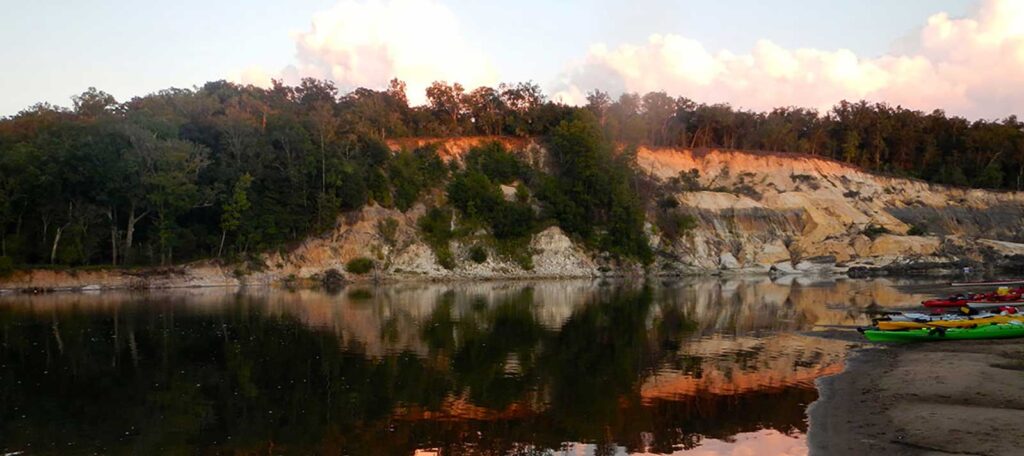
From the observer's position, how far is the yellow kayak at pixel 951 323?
92.4ft

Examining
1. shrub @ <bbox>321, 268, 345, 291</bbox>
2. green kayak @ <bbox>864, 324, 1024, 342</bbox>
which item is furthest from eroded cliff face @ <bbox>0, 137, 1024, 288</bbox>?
green kayak @ <bbox>864, 324, 1024, 342</bbox>

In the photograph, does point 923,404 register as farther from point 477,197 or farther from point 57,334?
point 477,197

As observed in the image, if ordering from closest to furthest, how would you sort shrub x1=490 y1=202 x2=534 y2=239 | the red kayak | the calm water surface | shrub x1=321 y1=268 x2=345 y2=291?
the calm water surface
the red kayak
shrub x1=321 y1=268 x2=345 y2=291
shrub x1=490 y1=202 x2=534 y2=239

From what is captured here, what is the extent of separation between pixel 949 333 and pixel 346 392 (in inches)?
841

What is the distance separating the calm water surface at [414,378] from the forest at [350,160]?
66.8 feet

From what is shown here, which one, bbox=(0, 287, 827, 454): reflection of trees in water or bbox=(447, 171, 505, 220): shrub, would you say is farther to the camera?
bbox=(447, 171, 505, 220): shrub

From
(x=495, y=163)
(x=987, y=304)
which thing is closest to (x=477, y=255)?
(x=495, y=163)

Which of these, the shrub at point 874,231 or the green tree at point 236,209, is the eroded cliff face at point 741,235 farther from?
the green tree at point 236,209

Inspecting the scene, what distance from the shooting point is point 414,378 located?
22547mm

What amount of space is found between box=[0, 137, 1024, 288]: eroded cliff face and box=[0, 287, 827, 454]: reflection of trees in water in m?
31.9

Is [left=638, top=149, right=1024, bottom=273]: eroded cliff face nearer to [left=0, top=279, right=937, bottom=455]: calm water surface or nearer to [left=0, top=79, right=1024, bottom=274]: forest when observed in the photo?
[left=0, top=79, right=1024, bottom=274]: forest

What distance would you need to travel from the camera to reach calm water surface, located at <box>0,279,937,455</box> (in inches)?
637

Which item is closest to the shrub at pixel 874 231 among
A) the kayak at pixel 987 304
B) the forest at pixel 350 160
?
the forest at pixel 350 160

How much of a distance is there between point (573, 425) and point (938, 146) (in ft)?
330
